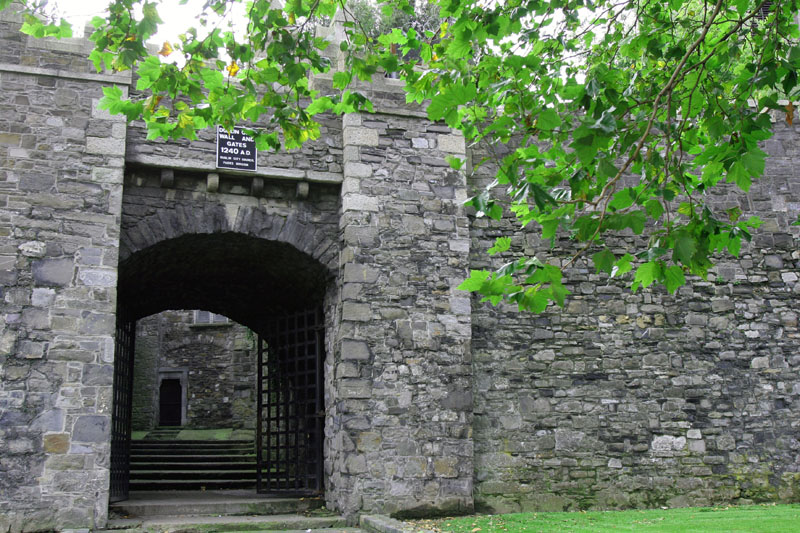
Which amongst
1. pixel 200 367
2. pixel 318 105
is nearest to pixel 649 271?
pixel 318 105

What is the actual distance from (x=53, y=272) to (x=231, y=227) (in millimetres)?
1697

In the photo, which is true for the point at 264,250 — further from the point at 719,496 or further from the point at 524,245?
the point at 719,496

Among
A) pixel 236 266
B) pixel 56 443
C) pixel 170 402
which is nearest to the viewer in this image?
pixel 56 443

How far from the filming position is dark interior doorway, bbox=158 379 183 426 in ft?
56.7

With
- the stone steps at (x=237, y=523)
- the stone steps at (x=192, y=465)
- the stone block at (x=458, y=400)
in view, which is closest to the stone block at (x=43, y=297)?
the stone steps at (x=237, y=523)

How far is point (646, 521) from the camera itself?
22.1ft

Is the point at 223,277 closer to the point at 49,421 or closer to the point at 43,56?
the point at 49,421

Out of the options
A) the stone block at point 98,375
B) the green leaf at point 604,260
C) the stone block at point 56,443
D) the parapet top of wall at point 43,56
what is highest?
the parapet top of wall at point 43,56

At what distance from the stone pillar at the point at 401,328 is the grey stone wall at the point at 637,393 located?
0.45m

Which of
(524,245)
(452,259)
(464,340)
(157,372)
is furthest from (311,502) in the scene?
(157,372)

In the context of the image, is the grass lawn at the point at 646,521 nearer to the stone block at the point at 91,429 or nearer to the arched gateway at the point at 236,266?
the arched gateway at the point at 236,266

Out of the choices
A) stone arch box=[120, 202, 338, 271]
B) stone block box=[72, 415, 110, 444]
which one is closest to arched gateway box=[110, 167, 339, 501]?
stone arch box=[120, 202, 338, 271]

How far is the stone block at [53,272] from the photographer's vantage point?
6930 mm

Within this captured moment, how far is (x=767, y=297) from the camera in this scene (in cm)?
896
